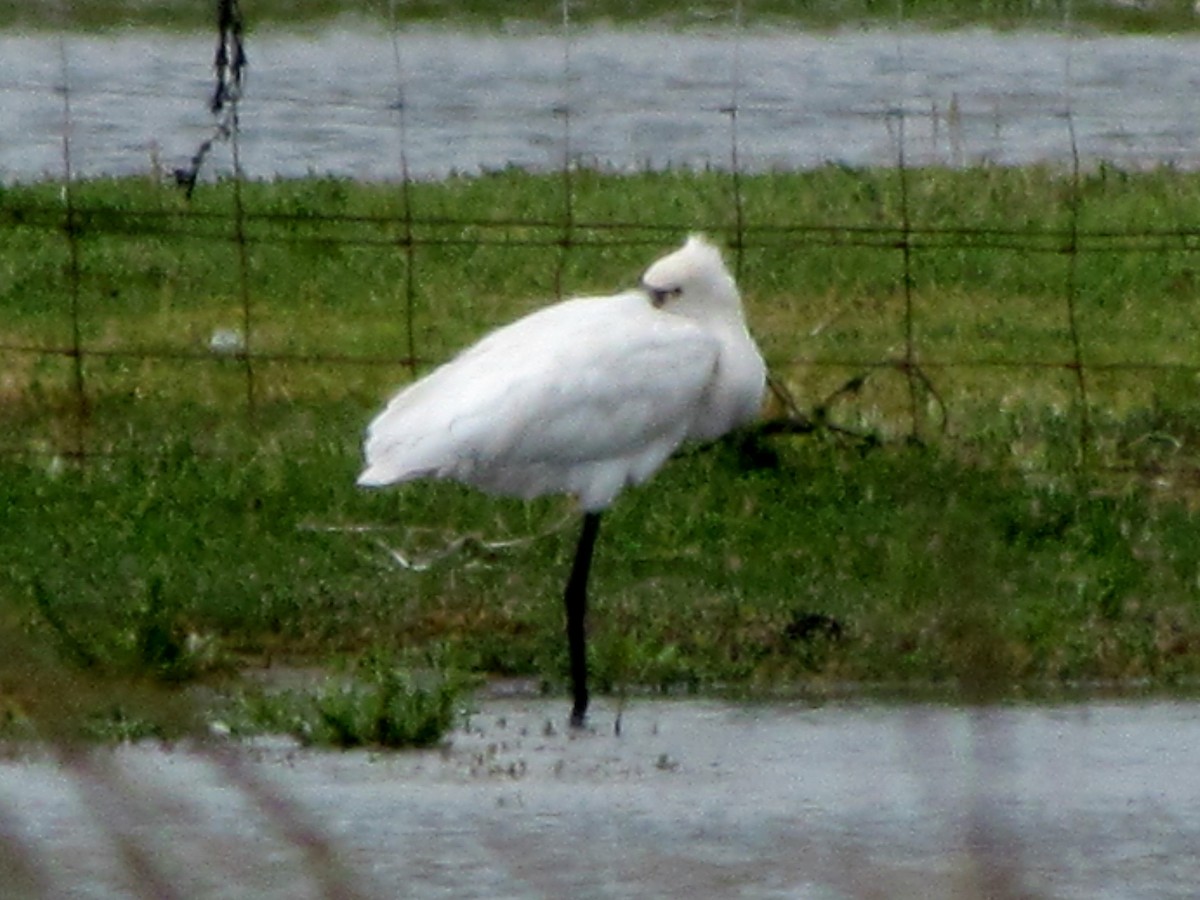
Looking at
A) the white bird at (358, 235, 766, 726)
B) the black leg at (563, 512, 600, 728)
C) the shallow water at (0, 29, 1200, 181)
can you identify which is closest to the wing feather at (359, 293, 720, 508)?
the white bird at (358, 235, 766, 726)

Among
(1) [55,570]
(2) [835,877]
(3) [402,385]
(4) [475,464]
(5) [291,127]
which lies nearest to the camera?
(2) [835,877]

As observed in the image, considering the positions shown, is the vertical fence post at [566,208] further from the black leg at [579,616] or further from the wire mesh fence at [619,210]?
the black leg at [579,616]

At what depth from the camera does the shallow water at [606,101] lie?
18.5 metres

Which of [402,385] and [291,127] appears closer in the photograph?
[402,385]

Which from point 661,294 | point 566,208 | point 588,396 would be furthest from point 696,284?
point 566,208

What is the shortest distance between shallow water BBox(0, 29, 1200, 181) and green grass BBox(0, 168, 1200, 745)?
2.62 metres

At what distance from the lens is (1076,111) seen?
20719mm

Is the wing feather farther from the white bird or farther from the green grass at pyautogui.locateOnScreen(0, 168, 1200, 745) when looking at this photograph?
the green grass at pyautogui.locateOnScreen(0, 168, 1200, 745)

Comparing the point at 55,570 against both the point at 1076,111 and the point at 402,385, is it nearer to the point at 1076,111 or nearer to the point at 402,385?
the point at 402,385

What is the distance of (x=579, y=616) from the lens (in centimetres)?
786

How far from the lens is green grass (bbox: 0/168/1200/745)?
8.01 metres

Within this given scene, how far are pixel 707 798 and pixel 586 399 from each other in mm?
1459

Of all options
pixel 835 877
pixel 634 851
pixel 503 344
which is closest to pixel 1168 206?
pixel 503 344

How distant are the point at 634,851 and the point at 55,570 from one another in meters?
2.75
